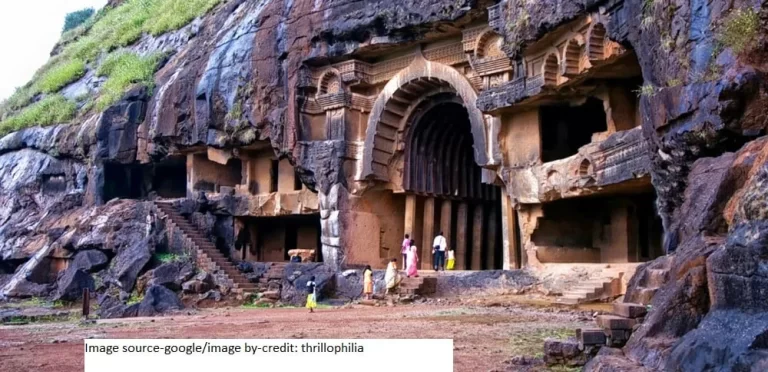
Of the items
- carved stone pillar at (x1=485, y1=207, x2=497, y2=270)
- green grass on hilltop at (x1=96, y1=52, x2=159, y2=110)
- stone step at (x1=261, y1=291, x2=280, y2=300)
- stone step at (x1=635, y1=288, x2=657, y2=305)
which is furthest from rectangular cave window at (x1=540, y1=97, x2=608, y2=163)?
green grass on hilltop at (x1=96, y1=52, x2=159, y2=110)

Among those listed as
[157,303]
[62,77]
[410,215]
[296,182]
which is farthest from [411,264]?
[62,77]

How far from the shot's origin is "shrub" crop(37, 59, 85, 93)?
35906 mm

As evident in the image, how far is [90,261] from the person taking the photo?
24.1m

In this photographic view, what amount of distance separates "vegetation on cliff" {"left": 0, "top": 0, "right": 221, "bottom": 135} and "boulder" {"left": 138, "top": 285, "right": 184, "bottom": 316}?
12815 millimetres

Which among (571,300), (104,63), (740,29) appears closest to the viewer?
(740,29)

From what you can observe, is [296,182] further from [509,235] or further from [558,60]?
[558,60]

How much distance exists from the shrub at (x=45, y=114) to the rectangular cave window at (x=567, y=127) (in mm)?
20861

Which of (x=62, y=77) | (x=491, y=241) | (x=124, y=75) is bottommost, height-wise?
(x=491, y=241)

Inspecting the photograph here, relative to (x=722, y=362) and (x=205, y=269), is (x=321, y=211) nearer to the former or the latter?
(x=205, y=269)

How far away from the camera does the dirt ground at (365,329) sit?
863cm

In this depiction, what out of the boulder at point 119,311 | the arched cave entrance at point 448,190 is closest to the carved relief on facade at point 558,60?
the arched cave entrance at point 448,190

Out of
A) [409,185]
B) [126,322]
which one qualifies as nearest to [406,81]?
[409,185]

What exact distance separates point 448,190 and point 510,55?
6.52 metres

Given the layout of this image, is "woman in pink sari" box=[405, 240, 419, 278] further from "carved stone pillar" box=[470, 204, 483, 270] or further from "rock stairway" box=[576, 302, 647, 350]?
"rock stairway" box=[576, 302, 647, 350]
